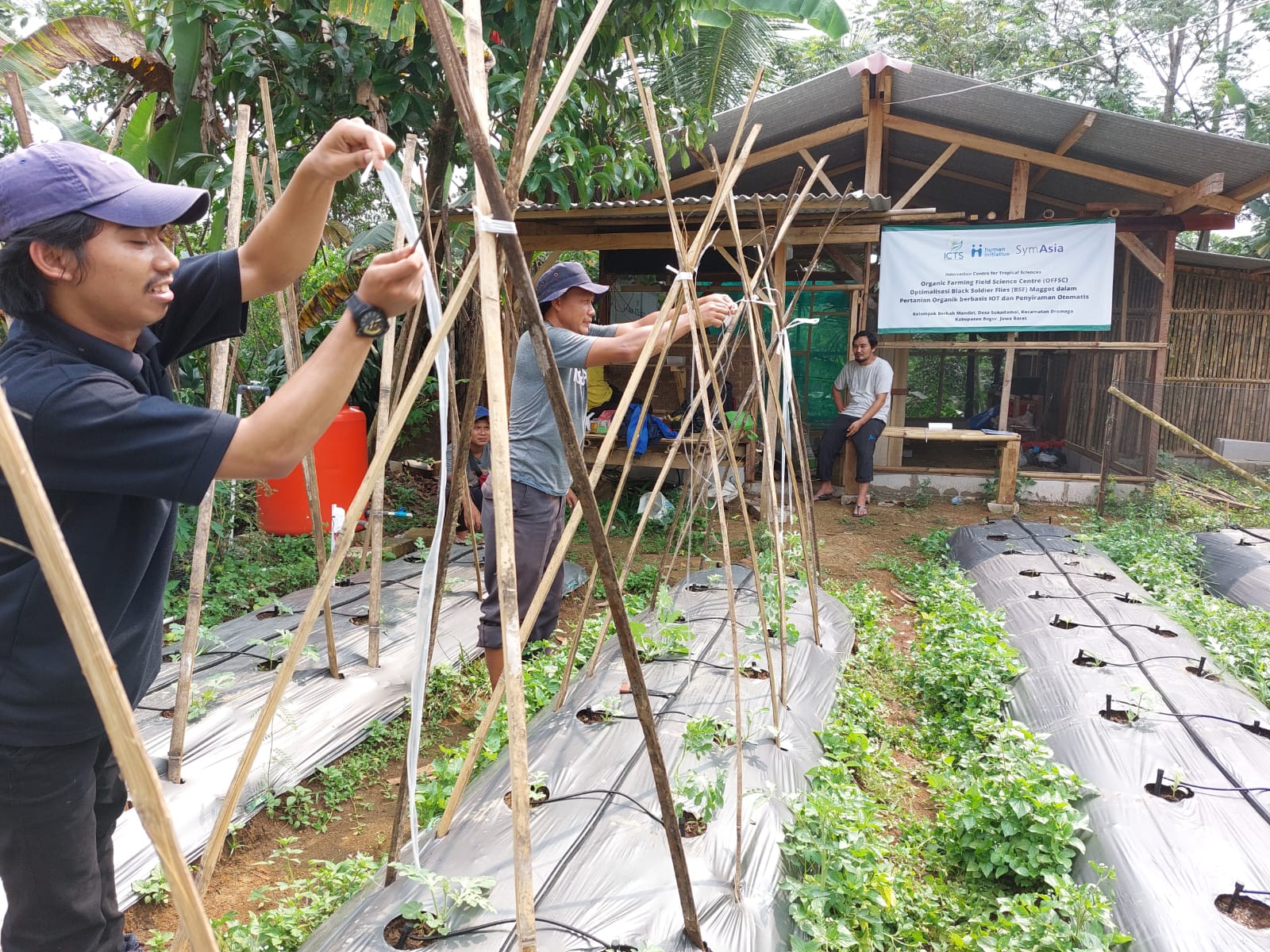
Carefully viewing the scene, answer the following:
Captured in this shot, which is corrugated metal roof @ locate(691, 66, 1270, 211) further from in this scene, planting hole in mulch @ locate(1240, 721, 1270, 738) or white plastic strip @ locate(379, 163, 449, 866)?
white plastic strip @ locate(379, 163, 449, 866)

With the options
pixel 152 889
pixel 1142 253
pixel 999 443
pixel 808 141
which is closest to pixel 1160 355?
pixel 1142 253

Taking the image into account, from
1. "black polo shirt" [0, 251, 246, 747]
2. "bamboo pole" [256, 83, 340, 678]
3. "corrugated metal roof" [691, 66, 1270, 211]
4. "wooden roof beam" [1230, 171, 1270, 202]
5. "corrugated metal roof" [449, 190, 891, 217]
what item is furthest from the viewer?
"wooden roof beam" [1230, 171, 1270, 202]

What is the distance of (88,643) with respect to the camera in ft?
1.89

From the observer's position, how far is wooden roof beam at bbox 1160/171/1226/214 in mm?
6059

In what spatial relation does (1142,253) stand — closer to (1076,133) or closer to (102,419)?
(1076,133)

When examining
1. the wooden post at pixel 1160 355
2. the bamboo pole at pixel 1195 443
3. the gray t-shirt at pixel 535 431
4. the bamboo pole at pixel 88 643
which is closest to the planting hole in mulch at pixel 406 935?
the bamboo pole at pixel 88 643

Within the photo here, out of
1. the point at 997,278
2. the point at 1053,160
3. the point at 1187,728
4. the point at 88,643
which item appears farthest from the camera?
the point at 997,278

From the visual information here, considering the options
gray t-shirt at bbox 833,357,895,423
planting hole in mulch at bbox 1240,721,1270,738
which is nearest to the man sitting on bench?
gray t-shirt at bbox 833,357,895,423

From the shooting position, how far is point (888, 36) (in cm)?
1386

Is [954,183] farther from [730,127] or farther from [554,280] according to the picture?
[554,280]

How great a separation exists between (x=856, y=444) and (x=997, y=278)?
6.09ft

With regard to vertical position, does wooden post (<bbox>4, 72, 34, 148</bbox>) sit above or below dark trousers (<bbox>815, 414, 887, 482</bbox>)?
above

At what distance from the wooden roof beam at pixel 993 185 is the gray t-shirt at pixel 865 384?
2.10 metres

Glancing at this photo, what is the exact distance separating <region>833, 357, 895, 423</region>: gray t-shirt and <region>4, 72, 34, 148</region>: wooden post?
5894 millimetres
